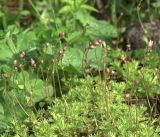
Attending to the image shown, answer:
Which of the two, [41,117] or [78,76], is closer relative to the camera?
[41,117]

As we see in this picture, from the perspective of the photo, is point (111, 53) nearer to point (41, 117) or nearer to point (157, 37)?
point (157, 37)

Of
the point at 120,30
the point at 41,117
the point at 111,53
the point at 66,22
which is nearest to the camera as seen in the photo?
the point at 41,117

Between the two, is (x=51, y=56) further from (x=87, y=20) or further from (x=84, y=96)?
(x=87, y=20)

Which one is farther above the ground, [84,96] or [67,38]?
[67,38]

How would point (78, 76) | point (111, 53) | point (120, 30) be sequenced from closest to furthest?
point (78, 76) < point (111, 53) < point (120, 30)

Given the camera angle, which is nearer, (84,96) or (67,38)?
(84,96)

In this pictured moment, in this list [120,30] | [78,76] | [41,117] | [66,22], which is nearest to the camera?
[41,117]

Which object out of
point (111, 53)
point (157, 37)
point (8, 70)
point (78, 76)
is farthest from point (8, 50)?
point (157, 37)

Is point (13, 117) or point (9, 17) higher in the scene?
point (9, 17)

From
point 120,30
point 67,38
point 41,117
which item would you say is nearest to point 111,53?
point 67,38

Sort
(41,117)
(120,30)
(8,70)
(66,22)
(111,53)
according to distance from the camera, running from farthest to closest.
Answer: (120,30) → (66,22) → (111,53) → (8,70) → (41,117)
